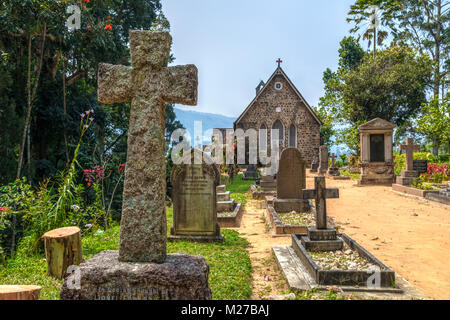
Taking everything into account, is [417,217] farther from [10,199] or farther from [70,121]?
[70,121]

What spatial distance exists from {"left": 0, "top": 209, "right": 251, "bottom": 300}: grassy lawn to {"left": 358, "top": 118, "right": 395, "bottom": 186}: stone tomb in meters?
12.3

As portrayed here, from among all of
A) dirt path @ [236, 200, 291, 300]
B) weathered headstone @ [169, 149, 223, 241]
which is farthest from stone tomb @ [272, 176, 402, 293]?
weathered headstone @ [169, 149, 223, 241]

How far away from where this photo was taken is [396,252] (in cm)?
564

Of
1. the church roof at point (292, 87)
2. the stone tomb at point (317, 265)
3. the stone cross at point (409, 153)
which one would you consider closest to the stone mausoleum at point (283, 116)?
the church roof at point (292, 87)

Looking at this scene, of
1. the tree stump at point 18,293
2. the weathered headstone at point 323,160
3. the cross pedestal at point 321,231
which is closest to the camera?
the tree stump at point 18,293

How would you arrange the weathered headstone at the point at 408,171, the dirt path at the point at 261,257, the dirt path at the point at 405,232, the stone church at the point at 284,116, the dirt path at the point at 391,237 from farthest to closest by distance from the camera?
the stone church at the point at 284,116
the weathered headstone at the point at 408,171
the dirt path at the point at 405,232
the dirt path at the point at 391,237
the dirt path at the point at 261,257

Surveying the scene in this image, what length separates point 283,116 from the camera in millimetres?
27562

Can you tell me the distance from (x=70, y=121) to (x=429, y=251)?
417 inches

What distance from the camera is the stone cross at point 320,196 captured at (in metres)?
5.33

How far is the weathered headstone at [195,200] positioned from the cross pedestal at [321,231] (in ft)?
6.45

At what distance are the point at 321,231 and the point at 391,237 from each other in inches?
94.3

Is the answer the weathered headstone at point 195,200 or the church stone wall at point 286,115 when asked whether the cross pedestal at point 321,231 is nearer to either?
the weathered headstone at point 195,200

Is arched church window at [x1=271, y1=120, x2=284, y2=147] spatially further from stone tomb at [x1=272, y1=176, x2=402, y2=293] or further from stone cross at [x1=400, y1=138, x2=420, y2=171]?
stone tomb at [x1=272, y1=176, x2=402, y2=293]

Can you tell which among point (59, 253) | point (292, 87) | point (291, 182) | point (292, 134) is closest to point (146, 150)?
point (59, 253)
